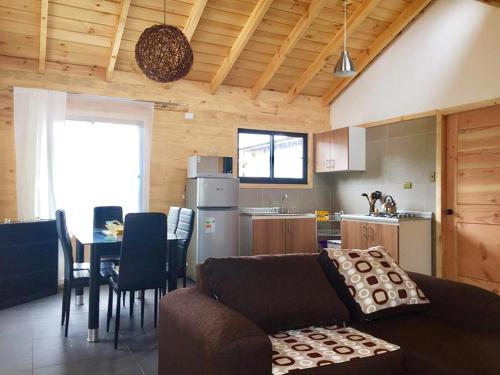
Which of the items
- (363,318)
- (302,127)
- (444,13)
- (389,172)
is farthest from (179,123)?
(363,318)

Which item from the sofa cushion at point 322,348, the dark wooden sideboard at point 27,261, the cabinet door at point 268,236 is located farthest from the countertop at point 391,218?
the dark wooden sideboard at point 27,261

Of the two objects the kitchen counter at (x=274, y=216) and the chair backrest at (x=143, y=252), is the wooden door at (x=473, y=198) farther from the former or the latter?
the chair backrest at (x=143, y=252)

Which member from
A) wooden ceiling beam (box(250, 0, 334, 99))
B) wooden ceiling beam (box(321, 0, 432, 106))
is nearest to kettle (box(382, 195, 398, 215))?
wooden ceiling beam (box(321, 0, 432, 106))

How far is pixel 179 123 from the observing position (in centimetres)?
552

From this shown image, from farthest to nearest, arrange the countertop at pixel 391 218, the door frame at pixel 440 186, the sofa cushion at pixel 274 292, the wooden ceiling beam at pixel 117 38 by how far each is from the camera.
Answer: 1. the door frame at pixel 440 186
2. the countertop at pixel 391 218
3. the wooden ceiling beam at pixel 117 38
4. the sofa cushion at pixel 274 292

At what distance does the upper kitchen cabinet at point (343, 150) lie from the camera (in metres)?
5.66

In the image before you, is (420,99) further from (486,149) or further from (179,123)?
(179,123)

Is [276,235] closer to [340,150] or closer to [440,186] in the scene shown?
[340,150]

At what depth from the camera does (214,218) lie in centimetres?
506

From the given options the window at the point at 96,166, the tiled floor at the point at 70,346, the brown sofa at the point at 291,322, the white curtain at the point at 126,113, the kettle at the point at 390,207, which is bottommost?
the tiled floor at the point at 70,346

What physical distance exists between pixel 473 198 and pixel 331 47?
2511 mm

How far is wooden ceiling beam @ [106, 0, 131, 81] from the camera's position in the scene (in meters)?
4.21

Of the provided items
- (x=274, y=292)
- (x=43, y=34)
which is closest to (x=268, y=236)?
(x=274, y=292)

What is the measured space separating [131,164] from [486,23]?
4309 millimetres
